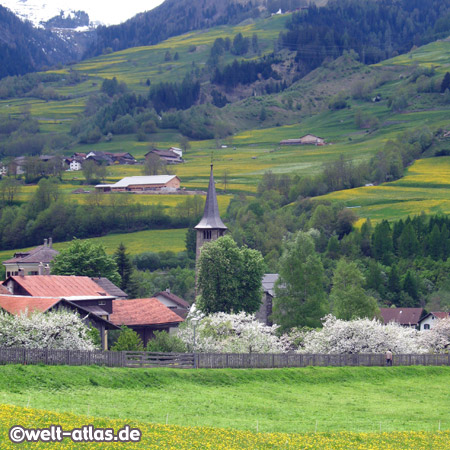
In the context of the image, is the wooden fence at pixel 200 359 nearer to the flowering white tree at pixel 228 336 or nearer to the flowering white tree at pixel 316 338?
the flowering white tree at pixel 316 338

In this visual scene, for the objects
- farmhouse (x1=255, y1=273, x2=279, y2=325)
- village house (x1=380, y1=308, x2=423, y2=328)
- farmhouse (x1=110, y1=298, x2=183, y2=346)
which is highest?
farmhouse (x1=110, y1=298, x2=183, y2=346)

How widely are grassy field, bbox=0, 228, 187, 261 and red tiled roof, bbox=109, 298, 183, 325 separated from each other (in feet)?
183

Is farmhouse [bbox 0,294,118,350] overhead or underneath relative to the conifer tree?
overhead

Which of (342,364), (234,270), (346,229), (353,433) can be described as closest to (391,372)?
(342,364)

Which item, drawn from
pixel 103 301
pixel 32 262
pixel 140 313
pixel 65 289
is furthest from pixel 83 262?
pixel 65 289

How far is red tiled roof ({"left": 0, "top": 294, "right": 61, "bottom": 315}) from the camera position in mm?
56469

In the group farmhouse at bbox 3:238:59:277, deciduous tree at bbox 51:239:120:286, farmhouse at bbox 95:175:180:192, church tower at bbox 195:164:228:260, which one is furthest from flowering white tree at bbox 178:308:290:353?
farmhouse at bbox 95:175:180:192

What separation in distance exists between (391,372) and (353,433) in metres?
21.5

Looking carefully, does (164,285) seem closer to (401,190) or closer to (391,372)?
(401,190)

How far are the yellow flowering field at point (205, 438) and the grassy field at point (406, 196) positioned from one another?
4251 inches

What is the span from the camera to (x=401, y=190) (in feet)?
514

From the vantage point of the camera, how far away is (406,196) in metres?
151

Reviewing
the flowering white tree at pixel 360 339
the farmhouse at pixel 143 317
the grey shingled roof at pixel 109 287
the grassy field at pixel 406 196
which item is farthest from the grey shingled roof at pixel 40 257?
the grassy field at pixel 406 196

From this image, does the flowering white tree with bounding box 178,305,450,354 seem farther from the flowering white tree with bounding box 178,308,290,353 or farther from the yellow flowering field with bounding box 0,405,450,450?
the yellow flowering field with bounding box 0,405,450,450
